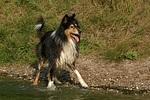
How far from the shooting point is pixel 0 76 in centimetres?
1260

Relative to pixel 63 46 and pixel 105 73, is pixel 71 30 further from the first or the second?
pixel 105 73

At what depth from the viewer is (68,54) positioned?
11.2 meters

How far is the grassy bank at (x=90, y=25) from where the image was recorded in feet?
47.7

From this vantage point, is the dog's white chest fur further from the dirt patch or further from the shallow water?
the dirt patch

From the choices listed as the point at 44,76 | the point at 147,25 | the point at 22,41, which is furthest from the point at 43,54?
the point at 147,25

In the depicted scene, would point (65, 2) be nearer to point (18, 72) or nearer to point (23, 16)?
point (23, 16)

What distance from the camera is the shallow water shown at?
9859 mm

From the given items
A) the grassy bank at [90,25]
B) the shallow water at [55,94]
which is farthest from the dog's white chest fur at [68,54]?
the grassy bank at [90,25]

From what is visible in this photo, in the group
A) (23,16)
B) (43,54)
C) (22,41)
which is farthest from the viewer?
(23,16)

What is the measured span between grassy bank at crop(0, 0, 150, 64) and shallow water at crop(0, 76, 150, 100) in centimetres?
310

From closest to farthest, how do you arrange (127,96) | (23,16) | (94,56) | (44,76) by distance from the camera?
(127,96), (44,76), (94,56), (23,16)

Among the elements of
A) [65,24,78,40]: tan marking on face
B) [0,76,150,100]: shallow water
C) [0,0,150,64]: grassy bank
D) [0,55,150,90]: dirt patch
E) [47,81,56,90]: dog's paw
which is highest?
[0,0,150,64]: grassy bank

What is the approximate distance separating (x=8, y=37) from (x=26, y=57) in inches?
71.0

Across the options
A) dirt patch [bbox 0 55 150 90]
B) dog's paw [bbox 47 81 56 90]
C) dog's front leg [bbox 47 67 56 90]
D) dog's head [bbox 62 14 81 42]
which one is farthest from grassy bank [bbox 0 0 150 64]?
dog's head [bbox 62 14 81 42]
